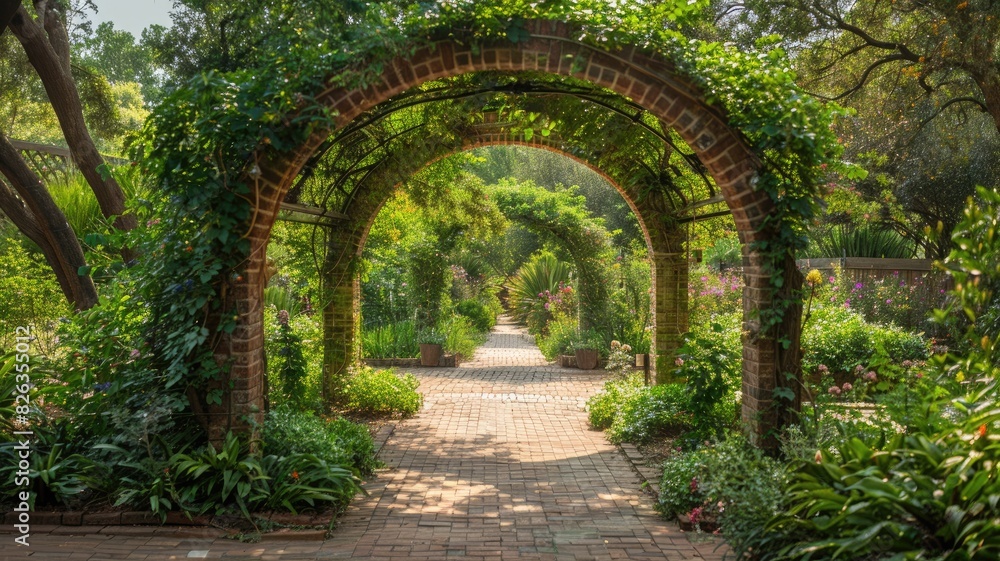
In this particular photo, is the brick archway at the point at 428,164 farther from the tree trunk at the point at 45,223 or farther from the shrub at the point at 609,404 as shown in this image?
the tree trunk at the point at 45,223

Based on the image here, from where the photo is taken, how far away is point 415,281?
48.2ft

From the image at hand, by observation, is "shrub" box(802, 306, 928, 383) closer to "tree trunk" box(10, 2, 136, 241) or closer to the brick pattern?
the brick pattern

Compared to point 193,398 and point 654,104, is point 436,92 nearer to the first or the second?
point 654,104

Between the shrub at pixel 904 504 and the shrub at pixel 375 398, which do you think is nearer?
the shrub at pixel 904 504

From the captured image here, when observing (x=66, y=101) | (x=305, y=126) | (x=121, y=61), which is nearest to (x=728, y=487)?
(x=305, y=126)

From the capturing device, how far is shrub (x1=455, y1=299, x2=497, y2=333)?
741 inches

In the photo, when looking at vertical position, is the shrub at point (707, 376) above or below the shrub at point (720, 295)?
below

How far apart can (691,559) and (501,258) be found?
73.1 ft

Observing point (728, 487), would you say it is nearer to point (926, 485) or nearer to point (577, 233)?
point (926, 485)

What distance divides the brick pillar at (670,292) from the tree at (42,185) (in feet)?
18.0

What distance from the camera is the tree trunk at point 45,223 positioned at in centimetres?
737

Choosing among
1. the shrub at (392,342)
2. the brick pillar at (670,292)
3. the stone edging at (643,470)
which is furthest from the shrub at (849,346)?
the shrub at (392,342)

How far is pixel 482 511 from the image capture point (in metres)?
5.00

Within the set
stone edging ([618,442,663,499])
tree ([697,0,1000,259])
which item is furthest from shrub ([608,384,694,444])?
tree ([697,0,1000,259])
